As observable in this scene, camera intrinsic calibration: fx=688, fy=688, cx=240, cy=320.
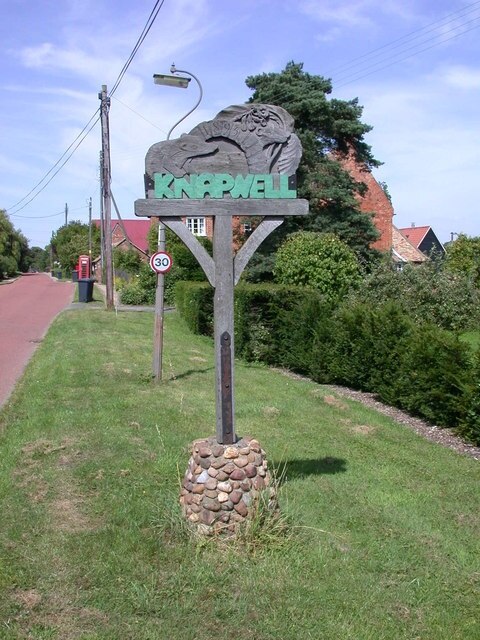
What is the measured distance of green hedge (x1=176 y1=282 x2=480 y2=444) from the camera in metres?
8.54

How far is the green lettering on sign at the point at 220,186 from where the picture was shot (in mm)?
4973

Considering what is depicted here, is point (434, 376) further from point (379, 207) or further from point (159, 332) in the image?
point (379, 207)

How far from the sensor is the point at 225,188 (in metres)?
5.03

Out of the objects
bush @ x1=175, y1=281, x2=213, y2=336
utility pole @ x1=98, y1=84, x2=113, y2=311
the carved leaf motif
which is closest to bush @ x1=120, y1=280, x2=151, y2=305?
utility pole @ x1=98, y1=84, x2=113, y2=311

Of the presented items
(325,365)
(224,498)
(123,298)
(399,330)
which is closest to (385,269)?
(325,365)

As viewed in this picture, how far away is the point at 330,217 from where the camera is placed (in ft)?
98.4

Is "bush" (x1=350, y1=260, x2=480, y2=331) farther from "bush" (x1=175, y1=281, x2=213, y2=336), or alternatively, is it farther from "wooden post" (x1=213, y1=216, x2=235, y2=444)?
"wooden post" (x1=213, y1=216, x2=235, y2=444)

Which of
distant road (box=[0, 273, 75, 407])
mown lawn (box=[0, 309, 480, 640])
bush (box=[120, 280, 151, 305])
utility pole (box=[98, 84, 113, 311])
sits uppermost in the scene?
utility pole (box=[98, 84, 113, 311])

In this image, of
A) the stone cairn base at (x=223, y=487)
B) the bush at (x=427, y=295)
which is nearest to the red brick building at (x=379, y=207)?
the bush at (x=427, y=295)

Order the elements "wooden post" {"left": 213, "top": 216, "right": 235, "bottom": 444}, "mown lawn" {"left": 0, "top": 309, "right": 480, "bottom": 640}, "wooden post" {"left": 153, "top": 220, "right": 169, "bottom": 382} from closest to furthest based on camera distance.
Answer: "mown lawn" {"left": 0, "top": 309, "right": 480, "bottom": 640}
"wooden post" {"left": 213, "top": 216, "right": 235, "bottom": 444}
"wooden post" {"left": 153, "top": 220, "right": 169, "bottom": 382}

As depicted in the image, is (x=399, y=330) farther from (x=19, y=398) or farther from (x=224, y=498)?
(x=224, y=498)

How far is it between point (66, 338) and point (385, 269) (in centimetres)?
818

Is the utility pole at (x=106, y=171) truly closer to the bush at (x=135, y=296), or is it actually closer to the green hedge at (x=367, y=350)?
the bush at (x=135, y=296)

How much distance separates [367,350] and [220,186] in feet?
21.0
